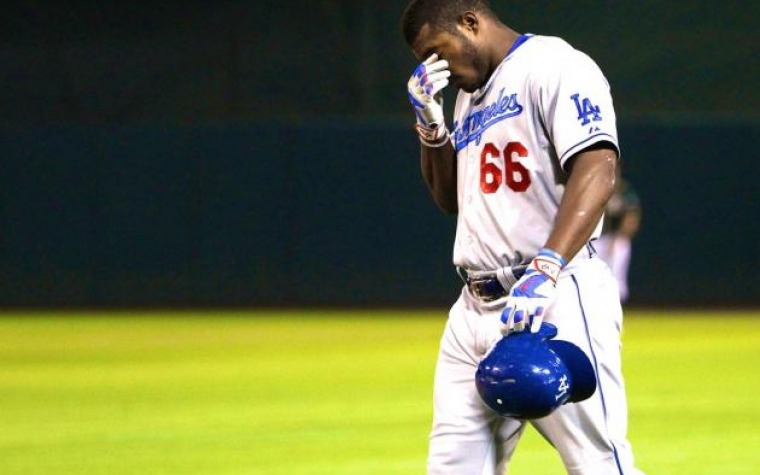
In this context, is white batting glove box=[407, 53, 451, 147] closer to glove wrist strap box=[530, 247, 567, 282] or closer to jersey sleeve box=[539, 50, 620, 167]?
jersey sleeve box=[539, 50, 620, 167]

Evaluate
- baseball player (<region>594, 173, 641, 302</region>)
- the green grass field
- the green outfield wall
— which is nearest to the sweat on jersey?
the green grass field

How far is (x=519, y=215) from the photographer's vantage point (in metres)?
4.46

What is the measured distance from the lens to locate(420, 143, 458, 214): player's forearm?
16.0 ft

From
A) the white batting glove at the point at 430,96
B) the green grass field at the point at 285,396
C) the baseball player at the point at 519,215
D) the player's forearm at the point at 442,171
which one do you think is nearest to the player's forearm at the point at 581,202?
the baseball player at the point at 519,215

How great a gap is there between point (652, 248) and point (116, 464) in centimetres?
1237

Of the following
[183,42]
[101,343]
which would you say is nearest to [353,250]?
[183,42]

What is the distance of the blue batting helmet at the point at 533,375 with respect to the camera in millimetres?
4105

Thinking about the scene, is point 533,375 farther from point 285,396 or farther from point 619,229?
point 619,229

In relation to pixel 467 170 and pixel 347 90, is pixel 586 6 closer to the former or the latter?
pixel 347 90

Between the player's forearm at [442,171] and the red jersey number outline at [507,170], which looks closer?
the red jersey number outline at [507,170]

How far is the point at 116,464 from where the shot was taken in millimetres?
7535

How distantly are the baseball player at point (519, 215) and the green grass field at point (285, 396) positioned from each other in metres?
2.81

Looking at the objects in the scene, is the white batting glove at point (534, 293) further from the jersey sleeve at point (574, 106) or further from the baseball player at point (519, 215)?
the jersey sleeve at point (574, 106)

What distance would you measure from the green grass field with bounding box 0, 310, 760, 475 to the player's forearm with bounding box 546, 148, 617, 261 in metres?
3.35
